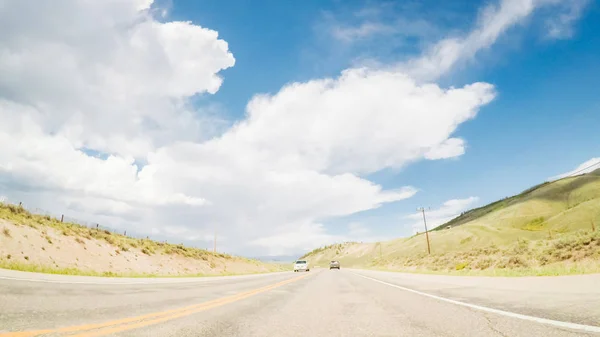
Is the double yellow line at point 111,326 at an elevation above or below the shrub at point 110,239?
below

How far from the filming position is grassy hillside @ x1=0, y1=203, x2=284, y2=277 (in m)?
27.0

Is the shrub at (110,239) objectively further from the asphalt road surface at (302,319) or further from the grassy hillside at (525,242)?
the grassy hillside at (525,242)

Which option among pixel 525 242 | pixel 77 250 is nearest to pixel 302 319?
pixel 77 250

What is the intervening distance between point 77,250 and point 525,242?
47.0 meters

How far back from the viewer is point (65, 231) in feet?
115

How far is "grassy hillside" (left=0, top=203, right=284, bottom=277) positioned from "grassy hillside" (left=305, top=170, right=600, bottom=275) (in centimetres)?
2918

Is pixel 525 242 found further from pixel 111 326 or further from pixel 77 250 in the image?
pixel 77 250

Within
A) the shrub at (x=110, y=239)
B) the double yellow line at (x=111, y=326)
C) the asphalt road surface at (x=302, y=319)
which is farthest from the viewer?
the shrub at (x=110, y=239)

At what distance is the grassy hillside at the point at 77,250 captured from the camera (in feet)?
88.4

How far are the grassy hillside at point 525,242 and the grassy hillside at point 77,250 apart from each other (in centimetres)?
2918

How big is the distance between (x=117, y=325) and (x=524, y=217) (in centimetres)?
16564

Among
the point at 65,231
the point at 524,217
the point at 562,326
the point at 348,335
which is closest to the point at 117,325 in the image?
the point at 348,335

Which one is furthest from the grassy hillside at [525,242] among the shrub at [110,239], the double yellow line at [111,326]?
the shrub at [110,239]

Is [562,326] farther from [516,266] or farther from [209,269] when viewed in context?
[209,269]
